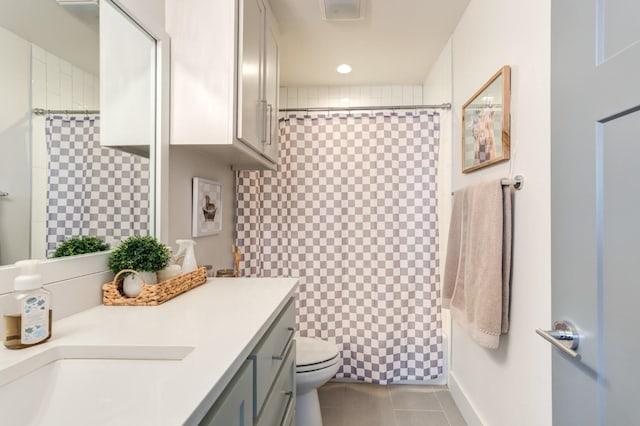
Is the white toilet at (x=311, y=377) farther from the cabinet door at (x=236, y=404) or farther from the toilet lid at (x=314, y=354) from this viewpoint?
the cabinet door at (x=236, y=404)

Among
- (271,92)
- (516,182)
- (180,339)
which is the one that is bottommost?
(180,339)

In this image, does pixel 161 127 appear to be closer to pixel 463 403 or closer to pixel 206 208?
pixel 206 208

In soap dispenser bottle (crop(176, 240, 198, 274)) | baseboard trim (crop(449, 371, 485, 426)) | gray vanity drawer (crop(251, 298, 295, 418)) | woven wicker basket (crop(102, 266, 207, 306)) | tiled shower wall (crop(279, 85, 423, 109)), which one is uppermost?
tiled shower wall (crop(279, 85, 423, 109))

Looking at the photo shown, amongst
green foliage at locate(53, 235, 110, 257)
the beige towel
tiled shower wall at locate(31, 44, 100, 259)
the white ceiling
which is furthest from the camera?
the white ceiling

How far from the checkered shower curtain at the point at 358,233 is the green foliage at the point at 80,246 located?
1352 millimetres

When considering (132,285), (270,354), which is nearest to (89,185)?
(132,285)

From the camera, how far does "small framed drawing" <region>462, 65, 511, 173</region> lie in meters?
1.48

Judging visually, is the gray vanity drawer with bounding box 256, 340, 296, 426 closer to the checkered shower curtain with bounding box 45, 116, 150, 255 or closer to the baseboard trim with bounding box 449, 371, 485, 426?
the checkered shower curtain with bounding box 45, 116, 150, 255

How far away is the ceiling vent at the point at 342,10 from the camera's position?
6.31 ft

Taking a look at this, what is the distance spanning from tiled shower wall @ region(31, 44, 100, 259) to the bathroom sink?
328mm

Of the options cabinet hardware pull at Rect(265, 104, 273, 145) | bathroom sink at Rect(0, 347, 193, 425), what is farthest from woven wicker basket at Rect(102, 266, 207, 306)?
cabinet hardware pull at Rect(265, 104, 273, 145)

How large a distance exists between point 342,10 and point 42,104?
5.48 ft

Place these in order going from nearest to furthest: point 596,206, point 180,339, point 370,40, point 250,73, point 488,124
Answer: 1. point 596,206
2. point 180,339
3. point 250,73
4. point 488,124
5. point 370,40

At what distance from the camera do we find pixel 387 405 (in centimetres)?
222
